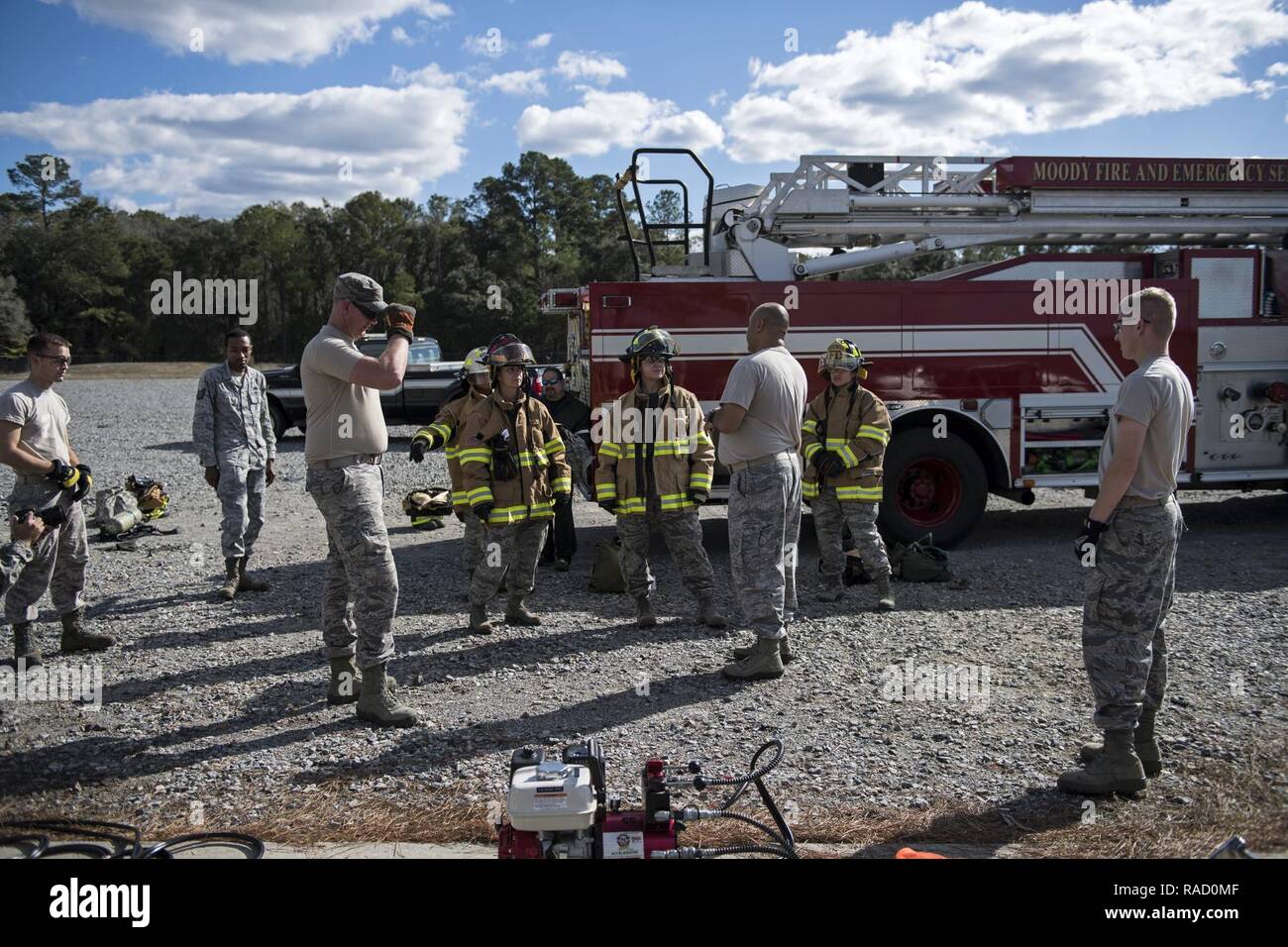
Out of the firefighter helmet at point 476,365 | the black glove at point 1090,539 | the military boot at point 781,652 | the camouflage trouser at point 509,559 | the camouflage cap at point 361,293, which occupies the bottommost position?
the military boot at point 781,652

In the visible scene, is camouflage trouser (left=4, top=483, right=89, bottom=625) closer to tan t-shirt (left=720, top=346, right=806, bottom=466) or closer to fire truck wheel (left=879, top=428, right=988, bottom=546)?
tan t-shirt (left=720, top=346, right=806, bottom=466)

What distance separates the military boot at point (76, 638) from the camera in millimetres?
5832

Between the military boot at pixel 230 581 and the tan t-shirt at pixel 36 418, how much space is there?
5.47ft

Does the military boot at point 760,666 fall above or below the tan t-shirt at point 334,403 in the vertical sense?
below

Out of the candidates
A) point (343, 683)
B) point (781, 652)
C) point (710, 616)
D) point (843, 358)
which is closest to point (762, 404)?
point (781, 652)

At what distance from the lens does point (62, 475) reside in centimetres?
533

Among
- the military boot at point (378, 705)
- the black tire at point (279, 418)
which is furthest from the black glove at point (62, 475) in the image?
the black tire at point (279, 418)

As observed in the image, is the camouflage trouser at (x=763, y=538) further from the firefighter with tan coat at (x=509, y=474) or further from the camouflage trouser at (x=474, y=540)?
the camouflage trouser at (x=474, y=540)

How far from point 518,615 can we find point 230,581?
2.32 m

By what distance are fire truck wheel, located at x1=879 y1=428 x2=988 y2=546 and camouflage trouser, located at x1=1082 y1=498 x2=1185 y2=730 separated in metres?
4.24

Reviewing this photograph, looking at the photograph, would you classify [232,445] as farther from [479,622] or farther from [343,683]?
[343,683]

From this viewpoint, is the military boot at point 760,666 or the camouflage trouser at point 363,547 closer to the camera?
the camouflage trouser at point 363,547

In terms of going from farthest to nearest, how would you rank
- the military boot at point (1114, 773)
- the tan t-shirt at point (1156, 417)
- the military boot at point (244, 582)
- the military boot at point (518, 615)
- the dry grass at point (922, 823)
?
1. the military boot at point (244, 582)
2. the military boot at point (518, 615)
3. the military boot at point (1114, 773)
4. the tan t-shirt at point (1156, 417)
5. the dry grass at point (922, 823)

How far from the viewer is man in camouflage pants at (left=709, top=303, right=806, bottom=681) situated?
17.3 feet
